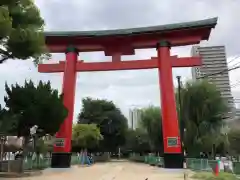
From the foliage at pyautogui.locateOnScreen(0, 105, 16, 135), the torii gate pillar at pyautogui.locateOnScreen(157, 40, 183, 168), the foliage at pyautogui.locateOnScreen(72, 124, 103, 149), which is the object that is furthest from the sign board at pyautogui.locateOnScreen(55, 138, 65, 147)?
the foliage at pyautogui.locateOnScreen(72, 124, 103, 149)

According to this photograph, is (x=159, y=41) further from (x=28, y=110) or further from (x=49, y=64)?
(x=28, y=110)

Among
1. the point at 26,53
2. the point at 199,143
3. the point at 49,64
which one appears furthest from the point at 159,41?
the point at 26,53

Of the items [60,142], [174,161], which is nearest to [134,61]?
[174,161]

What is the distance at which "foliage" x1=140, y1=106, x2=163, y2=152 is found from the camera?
42062mm

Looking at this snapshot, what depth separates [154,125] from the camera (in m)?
42.1

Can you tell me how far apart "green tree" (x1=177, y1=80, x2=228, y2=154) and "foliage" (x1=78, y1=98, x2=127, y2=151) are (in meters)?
27.2

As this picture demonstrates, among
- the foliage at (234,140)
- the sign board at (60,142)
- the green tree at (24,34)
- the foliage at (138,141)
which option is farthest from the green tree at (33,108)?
the foliage at (138,141)

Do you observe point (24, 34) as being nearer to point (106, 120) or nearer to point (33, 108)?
point (33, 108)

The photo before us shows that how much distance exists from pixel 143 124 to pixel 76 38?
20.7m

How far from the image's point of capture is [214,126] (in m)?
31.1

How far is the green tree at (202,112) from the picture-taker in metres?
30.6

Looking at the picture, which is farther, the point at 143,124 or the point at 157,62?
the point at 143,124

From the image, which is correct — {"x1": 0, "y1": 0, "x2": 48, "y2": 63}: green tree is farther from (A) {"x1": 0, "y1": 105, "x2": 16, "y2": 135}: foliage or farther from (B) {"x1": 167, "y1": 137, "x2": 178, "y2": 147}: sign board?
(B) {"x1": 167, "y1": 137, "x2": 178, "y2": 147}: sign board

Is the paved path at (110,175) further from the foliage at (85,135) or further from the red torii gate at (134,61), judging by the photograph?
the foliage at (85,135)
